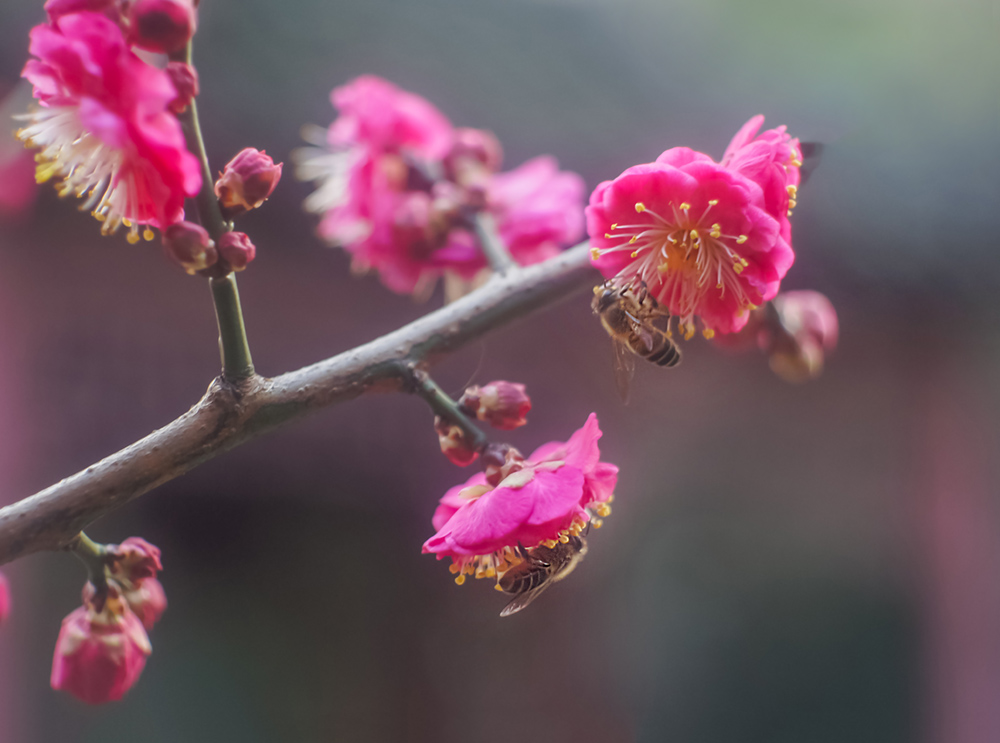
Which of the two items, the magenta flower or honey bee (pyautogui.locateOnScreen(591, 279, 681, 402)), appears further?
honey bee (pyautogui.locateOnScreen(591, 279, 681, 402))

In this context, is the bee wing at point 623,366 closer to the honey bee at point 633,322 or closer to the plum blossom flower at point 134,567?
the honey bee at point 633,322

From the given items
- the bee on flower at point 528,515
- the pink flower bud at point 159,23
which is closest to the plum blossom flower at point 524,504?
the bee on flower at point 528,515

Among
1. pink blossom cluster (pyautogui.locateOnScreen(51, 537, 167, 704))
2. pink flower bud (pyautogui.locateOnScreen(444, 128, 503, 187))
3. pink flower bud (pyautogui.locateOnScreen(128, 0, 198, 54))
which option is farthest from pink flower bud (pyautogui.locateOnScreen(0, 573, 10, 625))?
pink flower bud (pyautogui.locateOnScreen(444, 128, 503, 187))

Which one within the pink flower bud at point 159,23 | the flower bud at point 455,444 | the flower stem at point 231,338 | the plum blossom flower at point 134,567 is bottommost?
the plum blossom flower at point 134,567

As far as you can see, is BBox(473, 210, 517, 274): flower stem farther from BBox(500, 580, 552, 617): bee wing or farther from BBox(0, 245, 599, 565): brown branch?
BBox(500, 580, 552, 617): bee wing

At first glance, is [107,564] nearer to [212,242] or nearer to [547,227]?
[212,242]

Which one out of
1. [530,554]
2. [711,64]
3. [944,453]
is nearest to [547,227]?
[530,554]
